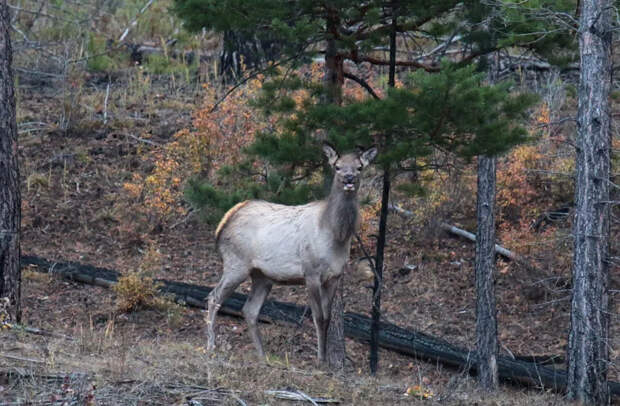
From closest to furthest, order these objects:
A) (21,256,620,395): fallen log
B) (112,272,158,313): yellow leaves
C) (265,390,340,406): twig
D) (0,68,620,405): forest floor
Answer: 1. (265,390,340,406): twig
2. (0,68,620,405): forest floor
3. (21,256,620,395): fallen log
4. (112,272,158,313): yellow leaves

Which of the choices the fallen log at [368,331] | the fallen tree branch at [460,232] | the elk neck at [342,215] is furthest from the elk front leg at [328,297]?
the fallen tree branch at [460,232]

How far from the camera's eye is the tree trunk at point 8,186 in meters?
10.9

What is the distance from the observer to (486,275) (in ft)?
45.8

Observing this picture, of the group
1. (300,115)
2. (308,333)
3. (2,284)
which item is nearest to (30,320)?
(2,284)

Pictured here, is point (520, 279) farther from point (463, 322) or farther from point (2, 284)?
point (2, 284)

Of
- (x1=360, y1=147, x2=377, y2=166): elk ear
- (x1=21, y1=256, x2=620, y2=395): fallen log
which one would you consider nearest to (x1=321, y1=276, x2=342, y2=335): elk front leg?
(x1=360, y1=147, x2=377, y2=166): elk ear

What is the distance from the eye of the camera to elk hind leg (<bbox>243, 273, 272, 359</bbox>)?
1142 centimetres

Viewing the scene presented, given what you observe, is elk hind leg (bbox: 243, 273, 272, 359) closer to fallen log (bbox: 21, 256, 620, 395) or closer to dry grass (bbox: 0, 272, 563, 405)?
dry grass (bbox: 0, 272, 563, 405)

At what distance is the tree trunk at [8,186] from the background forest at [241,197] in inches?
32.0

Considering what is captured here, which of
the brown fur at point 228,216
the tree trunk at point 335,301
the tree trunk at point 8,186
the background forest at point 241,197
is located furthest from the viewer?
the tree trunk at point 335,301

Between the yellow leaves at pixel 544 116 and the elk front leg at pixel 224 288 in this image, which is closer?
the elk front leg at pixel 224 288

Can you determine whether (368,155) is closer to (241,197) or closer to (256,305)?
(256,305)

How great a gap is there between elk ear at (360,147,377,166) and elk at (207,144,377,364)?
0.04 feet

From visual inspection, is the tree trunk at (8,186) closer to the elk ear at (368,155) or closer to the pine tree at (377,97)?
the pine tree at (377,97)
